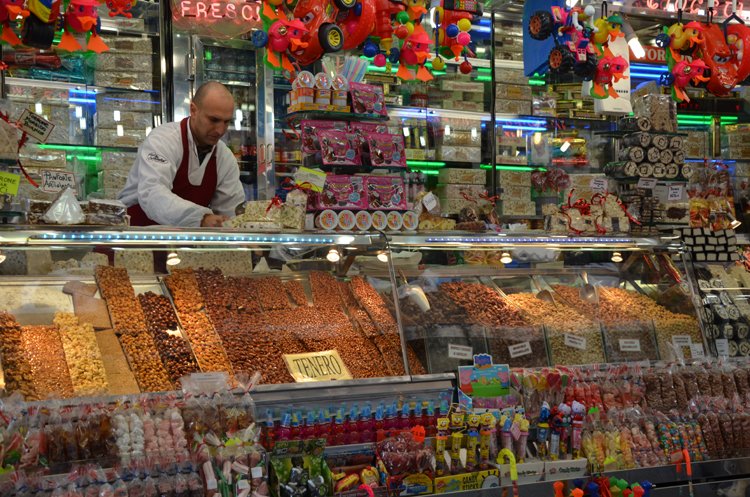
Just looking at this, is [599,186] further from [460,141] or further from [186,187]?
[460,141]

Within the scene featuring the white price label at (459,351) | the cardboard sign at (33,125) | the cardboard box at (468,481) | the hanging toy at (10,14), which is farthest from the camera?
the hanging toy at (10,14)

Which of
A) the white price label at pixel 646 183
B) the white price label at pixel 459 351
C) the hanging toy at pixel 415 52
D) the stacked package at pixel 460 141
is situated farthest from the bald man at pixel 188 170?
the stacked package at pixel 460 141

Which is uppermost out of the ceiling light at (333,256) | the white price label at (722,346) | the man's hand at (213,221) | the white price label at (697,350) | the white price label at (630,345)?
the man's hand at (213,221)

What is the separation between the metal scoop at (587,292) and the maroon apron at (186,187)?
6.30 ft

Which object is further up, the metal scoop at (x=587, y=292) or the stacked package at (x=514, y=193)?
the stacked package at (x=514, y=193)

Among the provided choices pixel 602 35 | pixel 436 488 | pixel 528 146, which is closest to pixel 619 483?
pixel 436 488

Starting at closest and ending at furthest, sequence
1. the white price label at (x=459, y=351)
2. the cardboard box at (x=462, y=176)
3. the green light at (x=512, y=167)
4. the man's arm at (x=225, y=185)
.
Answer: the white price label at (x=459, y=351)
the man's arm at (x=225, y=185)
the cardboard box at (x=462, y=176)
the green light at (x=512, y=167)

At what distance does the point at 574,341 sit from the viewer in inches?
141

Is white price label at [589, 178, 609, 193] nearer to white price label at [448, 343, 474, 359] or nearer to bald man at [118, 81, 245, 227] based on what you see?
white price label at [448, 343, 474, 359]

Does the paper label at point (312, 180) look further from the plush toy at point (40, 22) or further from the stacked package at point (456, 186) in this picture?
the stacked package at point (456, 186)

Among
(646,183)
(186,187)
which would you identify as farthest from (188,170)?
(646,183)

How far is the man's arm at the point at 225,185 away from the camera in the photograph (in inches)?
172

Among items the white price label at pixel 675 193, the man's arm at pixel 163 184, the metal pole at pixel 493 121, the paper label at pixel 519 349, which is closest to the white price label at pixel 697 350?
the paper label at pixel 519 349

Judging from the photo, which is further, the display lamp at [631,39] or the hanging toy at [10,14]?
the display lamp at [631,39]
